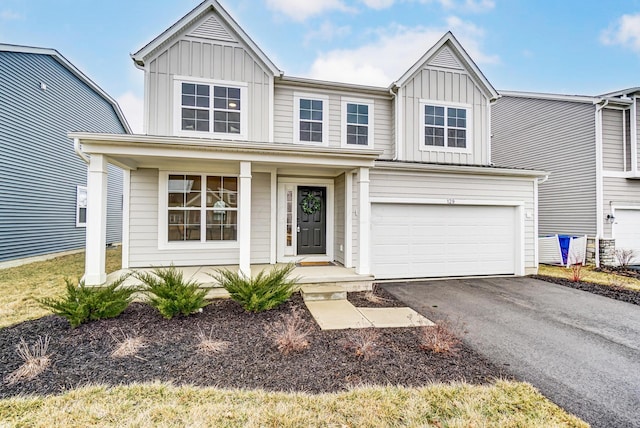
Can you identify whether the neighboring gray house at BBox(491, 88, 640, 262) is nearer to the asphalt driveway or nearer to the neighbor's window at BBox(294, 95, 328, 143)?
the asphalt driveway

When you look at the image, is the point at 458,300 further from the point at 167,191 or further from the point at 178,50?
the point at 178,50

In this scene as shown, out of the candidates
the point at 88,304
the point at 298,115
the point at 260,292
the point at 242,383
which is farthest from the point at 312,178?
the point at 242,383

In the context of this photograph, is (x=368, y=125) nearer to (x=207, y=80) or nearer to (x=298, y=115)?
(x=298, y=115)

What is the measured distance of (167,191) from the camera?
25.0 ft

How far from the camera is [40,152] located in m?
11.0

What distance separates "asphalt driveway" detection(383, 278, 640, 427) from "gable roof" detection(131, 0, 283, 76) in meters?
6.87

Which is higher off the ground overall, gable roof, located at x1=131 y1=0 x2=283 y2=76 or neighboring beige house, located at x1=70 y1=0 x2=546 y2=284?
gable roof, located at x1=131 y1=0 x2=283 y2=76

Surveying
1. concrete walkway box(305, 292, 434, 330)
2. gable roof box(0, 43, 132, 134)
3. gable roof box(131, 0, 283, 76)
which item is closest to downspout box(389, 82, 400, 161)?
gable roof box(131, 0, 283, 76)

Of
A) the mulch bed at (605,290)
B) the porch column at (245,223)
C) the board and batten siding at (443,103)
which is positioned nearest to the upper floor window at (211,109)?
the porch column at (245,223)

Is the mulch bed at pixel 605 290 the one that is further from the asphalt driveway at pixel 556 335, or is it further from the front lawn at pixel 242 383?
the front lawn at pixel 242 383

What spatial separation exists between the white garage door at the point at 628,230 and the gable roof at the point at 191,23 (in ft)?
40.2

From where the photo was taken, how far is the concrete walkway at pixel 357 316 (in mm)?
4707

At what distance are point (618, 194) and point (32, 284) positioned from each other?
17208 millimetres

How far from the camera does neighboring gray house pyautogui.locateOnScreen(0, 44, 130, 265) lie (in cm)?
970
